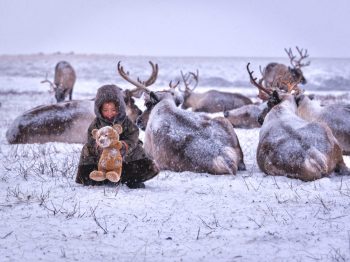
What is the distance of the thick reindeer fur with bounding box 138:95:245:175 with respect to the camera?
5.82 metres

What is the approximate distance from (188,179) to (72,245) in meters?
2.35

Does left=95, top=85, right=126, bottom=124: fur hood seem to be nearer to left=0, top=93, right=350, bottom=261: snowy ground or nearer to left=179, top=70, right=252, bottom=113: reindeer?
left=0, top=93, right=350, bottom=261: snowy ground

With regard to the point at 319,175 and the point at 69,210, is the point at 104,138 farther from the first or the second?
the point at 319,175

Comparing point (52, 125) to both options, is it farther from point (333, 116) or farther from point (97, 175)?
point (333, 116)

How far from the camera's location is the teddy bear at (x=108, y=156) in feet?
15.6

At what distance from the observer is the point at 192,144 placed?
600 centimetres

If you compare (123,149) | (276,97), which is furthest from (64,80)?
(123,149)

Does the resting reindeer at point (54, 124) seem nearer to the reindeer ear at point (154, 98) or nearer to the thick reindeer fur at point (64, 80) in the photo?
the reindeer ear at point (154, 98)

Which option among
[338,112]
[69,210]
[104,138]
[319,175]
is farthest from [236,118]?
[69,210]

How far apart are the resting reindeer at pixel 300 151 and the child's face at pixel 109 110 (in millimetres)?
1904

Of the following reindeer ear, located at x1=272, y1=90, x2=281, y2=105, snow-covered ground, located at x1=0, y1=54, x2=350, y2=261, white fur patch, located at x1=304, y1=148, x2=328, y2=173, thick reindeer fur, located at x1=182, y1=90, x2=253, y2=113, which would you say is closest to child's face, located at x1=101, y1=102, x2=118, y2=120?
snow-covered ground, located at x1=0, y1=54, x2=350, y2=261

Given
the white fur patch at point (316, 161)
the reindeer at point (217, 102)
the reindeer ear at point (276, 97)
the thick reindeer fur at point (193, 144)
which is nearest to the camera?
the white fur patch at point (316, 161)

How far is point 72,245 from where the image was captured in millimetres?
3307

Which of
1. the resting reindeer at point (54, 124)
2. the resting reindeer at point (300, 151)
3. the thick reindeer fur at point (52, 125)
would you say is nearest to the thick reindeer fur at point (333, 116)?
the resting reindeer at point (300, 151)
